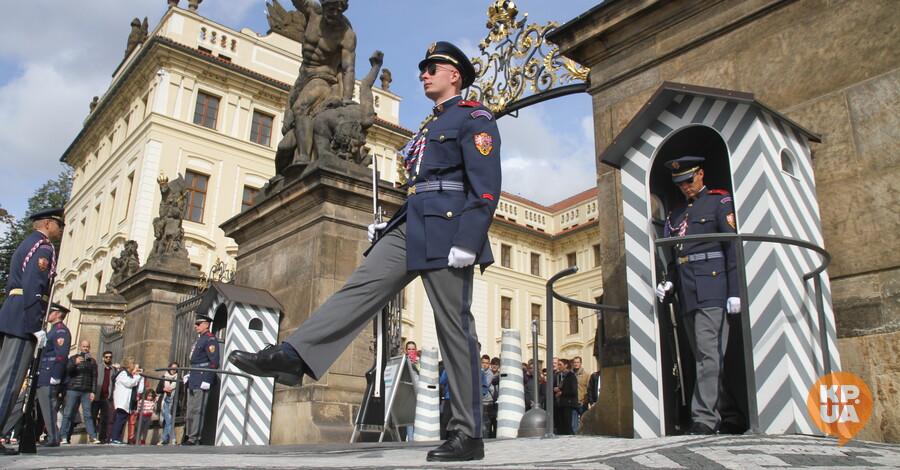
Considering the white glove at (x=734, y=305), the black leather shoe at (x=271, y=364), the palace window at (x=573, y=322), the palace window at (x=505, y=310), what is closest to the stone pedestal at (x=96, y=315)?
the black leather shoe at (x=271, y=364)

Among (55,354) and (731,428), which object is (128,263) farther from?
(731,428)

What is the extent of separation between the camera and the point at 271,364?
379 cm

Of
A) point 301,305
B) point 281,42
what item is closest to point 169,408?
point 301,305

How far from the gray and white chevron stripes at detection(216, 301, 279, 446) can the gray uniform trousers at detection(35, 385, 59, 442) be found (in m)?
1.76

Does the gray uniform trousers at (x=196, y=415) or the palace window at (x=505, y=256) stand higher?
the palace window at (x=505, y=256)

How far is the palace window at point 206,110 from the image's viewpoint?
35.8 m

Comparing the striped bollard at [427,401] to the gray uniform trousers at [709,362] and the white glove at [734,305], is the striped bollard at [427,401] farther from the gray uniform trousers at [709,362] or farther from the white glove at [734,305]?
the white glove at [734,305]

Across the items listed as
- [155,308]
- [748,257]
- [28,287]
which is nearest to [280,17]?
[155,308]

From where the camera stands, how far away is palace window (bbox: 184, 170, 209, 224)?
113 ft

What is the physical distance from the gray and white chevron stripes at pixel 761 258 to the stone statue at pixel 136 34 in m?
39.1

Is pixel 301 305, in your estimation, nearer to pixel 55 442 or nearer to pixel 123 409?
pixel 55 442

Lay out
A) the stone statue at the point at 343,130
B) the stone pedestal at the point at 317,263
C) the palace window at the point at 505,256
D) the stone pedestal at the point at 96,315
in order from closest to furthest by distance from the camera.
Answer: the stone pedestal at the point at 317,263 → the stone statue at the point at 343,130 → the stone pedestal at the point at 96,315 → the palace window at the point at 505,256

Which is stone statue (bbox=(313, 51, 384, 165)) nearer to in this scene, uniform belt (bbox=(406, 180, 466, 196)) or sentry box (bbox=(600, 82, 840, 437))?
sentry box (bbox=(600, 82, 840, 437))

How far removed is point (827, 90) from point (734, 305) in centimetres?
190
